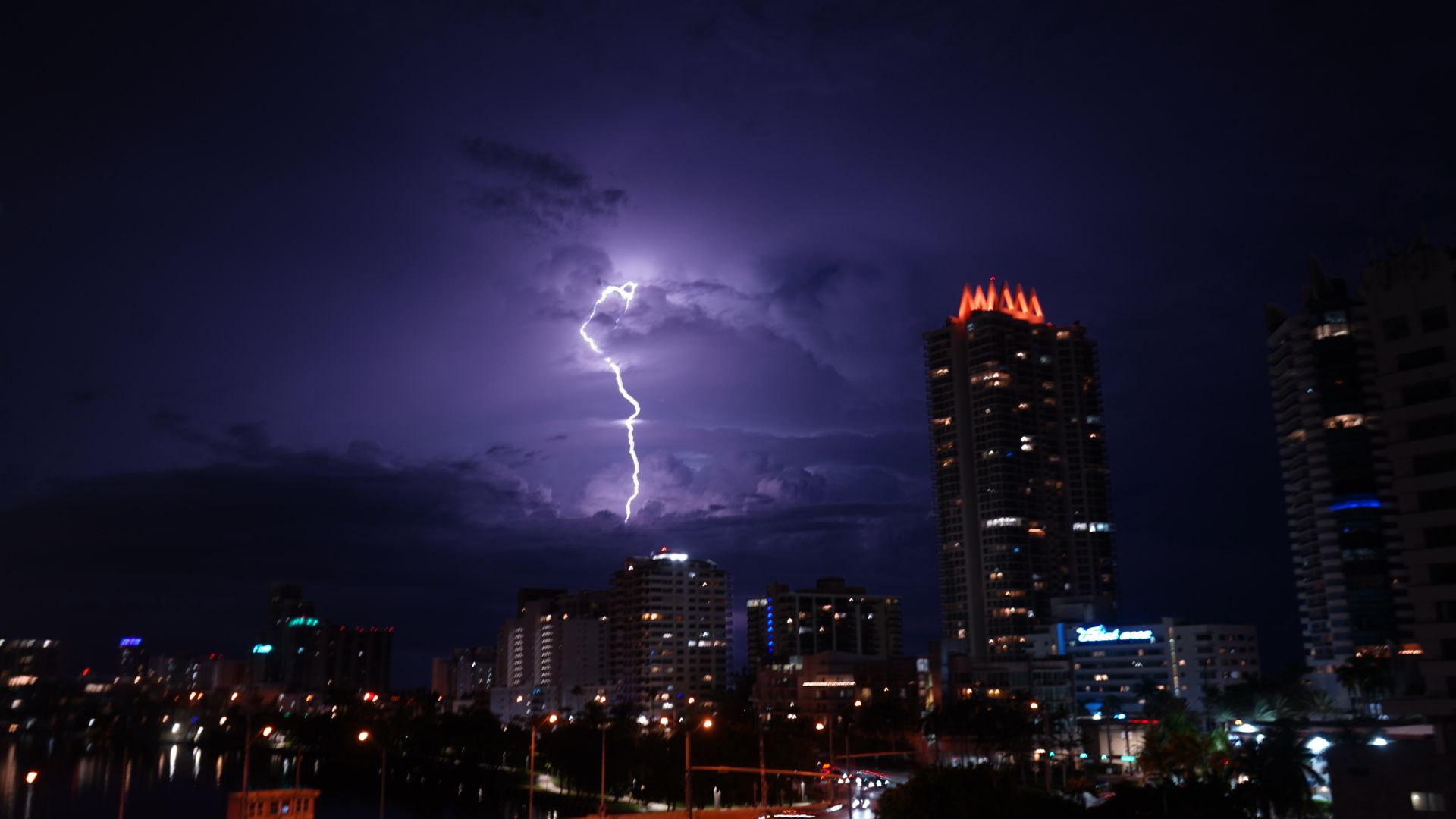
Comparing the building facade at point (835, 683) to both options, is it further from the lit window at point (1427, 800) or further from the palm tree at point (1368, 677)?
the lit window at point (1427, 800)

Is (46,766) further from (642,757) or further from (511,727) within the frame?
(642,757)

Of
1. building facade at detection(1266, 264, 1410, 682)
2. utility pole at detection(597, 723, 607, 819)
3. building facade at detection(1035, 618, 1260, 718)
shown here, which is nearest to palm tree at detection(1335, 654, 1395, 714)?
building facade at detection(1266, 264, 1410, 682)

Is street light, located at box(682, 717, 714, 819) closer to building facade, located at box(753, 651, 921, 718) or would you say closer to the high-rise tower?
building facade, located at box(753, 651, 921, 718)

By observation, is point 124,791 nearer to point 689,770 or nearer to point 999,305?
point 689,770

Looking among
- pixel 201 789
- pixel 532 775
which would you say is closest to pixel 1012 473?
pixel 201 789

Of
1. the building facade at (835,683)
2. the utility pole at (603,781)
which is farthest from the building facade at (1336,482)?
the utility pole at (603,781)

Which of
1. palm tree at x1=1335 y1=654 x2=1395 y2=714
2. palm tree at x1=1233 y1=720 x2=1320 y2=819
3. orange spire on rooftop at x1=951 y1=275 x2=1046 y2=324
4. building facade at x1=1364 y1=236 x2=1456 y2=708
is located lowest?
palm tree at x1=1233 y1=720 x2=1320 y2=819
